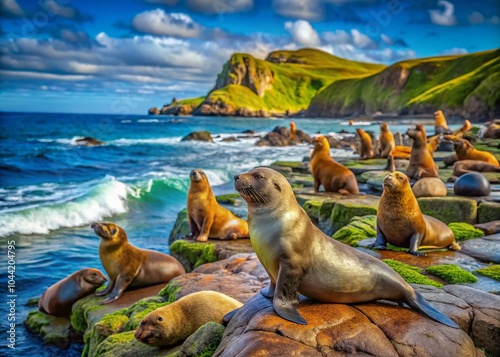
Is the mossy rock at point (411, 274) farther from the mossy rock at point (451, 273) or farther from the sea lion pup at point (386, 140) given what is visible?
the sea lion pup at point (386, 140)

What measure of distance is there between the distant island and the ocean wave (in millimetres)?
72230

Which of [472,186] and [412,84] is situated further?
[412,84]

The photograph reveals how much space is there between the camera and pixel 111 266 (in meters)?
9.66

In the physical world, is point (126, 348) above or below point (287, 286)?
below

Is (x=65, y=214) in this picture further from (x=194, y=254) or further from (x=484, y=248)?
(x=484, y=248)

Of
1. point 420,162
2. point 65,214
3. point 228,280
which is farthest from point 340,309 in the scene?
point 65,214

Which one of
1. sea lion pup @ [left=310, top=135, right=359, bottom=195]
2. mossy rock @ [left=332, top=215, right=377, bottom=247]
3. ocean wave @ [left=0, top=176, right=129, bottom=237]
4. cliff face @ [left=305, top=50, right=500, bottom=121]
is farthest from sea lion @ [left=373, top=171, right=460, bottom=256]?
cliff face @ [left=305, top=50, right=500, bottom=121]

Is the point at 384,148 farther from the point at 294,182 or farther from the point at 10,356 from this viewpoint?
the point at 10,356

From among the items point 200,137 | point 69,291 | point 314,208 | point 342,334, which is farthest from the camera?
point 200,137

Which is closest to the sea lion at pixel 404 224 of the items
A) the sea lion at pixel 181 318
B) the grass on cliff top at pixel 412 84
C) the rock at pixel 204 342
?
the sea lion at pixel 181 318

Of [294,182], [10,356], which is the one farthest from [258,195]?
[294,182]

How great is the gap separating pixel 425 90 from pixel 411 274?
13698 cm

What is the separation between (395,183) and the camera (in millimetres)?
8117

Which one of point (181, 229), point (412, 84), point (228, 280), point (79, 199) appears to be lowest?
point (79, 199)
